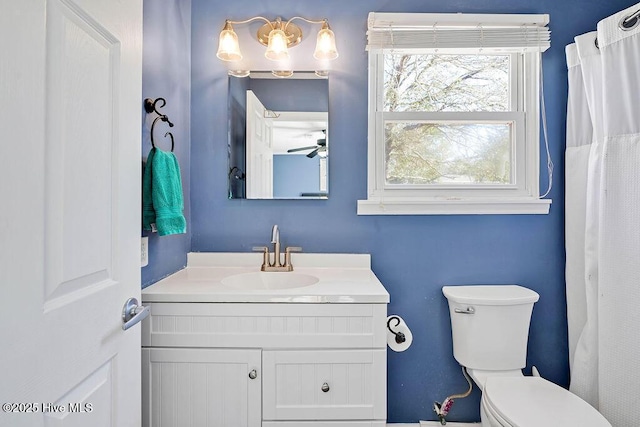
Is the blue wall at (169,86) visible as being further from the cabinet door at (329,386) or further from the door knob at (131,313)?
the cabinet door at (329,386)

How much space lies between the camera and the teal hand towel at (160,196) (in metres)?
1.25

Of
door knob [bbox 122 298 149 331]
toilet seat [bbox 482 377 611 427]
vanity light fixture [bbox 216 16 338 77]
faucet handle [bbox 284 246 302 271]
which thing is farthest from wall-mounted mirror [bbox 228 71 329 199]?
toilet seat [bbox 482 377 611 427]

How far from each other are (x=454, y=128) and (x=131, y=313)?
5.43ft

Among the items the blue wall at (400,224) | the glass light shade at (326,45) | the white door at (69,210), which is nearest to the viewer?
the white door at (69,210)

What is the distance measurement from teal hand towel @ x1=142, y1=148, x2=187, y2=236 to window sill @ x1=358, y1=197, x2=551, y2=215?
34.0 inches

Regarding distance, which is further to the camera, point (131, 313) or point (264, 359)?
point (264, 359)

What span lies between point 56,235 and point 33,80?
0.28 m

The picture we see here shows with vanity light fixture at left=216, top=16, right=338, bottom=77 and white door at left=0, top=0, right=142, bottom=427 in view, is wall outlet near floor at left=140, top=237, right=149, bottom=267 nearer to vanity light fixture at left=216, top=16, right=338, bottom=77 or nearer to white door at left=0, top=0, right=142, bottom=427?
white door at left=0, top=0, right=142, bottom=427

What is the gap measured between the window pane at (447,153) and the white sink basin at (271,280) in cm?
68

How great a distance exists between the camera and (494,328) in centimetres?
153

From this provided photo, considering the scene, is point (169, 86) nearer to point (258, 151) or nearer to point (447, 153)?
point (258, 151)

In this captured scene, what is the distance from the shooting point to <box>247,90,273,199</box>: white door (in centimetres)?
174

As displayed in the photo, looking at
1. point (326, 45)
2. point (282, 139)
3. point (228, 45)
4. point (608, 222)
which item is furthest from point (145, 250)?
point (608, 222)

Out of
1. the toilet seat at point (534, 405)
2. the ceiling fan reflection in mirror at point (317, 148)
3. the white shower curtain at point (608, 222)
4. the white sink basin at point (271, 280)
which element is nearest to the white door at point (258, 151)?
the ceiling fan reflection in mirror at point (317, 148)
